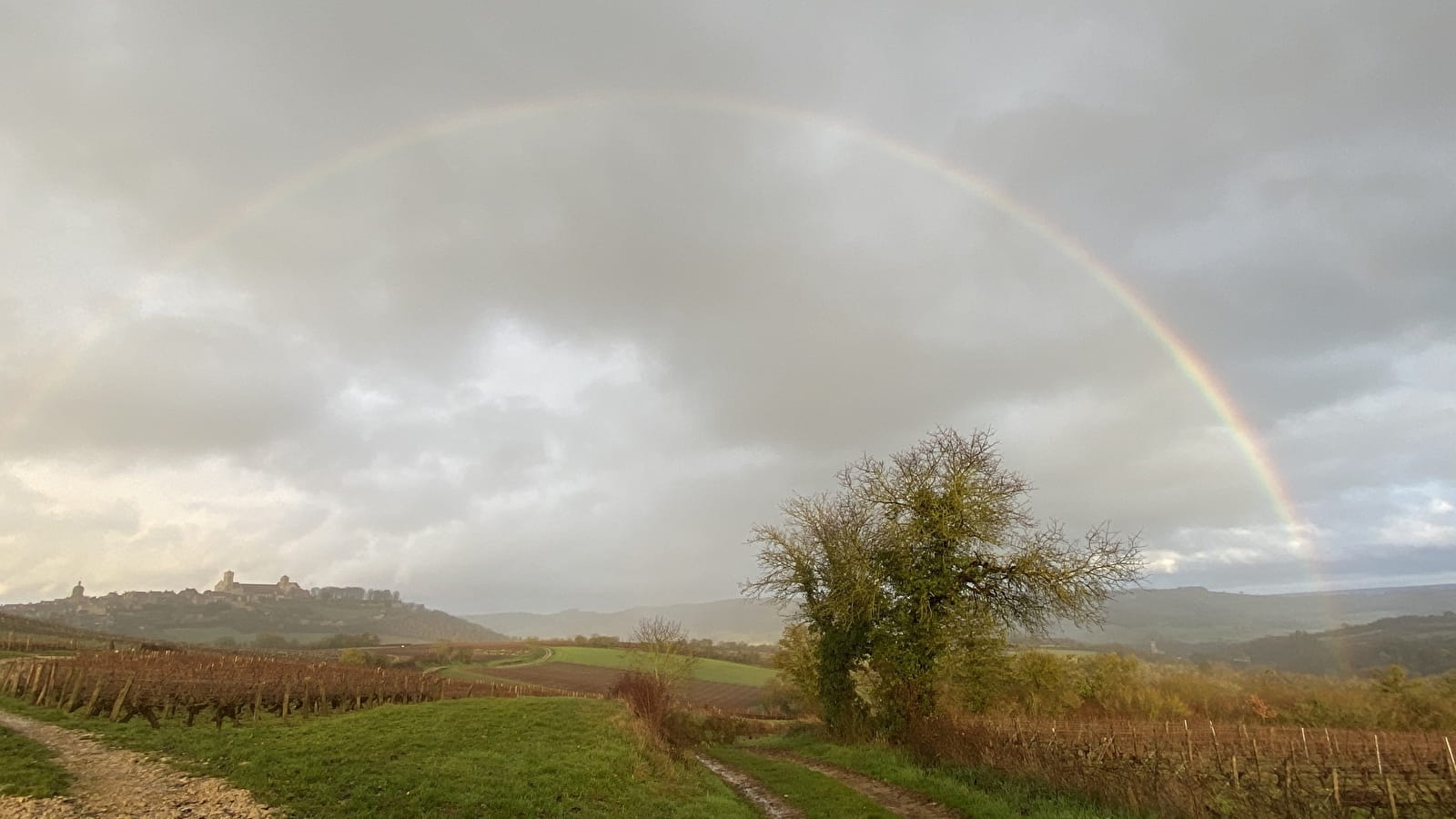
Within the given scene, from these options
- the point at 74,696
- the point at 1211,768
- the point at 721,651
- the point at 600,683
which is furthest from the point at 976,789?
the point at 721,651

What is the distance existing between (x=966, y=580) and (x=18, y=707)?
139ft

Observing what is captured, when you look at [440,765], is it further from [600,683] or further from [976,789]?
[600,683]

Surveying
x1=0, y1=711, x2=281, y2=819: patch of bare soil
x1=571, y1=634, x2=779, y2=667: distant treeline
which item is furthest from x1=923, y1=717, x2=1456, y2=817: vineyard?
x1=571, y1=634, x2=779, y2=667: distant treeline

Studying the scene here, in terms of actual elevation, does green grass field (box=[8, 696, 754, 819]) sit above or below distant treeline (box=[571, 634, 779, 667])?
above

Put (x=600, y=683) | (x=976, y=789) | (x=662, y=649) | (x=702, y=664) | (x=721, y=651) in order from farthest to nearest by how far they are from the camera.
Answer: (x=721, y=651) < (x=702, y=664) < (x=600, y=683) < (x=662, y=649) < (x=976, y=789)

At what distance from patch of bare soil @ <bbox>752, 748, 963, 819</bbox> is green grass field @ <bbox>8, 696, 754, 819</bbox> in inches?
158

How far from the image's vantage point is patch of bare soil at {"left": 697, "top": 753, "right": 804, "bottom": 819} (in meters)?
19.4

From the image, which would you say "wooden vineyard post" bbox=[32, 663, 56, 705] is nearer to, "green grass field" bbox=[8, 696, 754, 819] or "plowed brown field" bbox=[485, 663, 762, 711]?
"green grass field" bbox=[8, 696, 754, 819]

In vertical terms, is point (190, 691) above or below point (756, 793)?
above

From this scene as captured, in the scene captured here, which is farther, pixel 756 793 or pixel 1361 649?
pixel 1361 649

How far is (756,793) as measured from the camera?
2317 centimetres

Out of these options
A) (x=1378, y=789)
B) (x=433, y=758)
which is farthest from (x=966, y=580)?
(x=433, y=758)

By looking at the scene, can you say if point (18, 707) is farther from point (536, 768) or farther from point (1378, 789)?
point (1378, 789)

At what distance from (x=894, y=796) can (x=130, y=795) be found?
19.6 m
